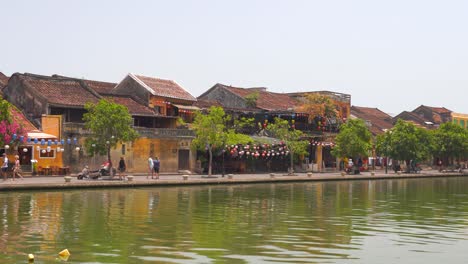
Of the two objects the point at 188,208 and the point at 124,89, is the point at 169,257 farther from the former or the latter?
the point at 124,89

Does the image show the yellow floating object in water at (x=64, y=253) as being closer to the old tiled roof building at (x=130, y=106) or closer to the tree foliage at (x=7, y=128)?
the tree foliage at (x=7, y=128)

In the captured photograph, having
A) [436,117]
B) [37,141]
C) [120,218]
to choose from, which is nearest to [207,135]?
[37,141]

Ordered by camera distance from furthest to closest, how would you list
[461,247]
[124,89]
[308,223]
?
1. [124,89]
2. [308,223]
3. [461,247]

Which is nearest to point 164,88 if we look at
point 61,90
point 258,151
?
point 258,151

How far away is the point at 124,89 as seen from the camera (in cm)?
6109

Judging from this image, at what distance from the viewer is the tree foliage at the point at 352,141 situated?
63.9 metres

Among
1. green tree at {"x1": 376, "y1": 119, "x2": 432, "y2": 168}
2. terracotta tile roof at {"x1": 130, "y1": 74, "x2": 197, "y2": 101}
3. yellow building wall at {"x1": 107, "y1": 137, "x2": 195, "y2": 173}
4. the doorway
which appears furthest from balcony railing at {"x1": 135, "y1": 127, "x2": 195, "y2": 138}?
green tree at {"x1": 376, "y1": 119, "x2": 432, "y2": 168}

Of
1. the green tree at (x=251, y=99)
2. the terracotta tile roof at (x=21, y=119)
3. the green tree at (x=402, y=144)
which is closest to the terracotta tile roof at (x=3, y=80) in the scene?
the terracotta tile roof at (x=21, y=119)

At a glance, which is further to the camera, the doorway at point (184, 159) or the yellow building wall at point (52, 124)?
the doorway at point (184, 159)

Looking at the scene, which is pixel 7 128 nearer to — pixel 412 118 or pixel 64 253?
pixel 64 253

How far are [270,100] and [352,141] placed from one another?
15.0 meters

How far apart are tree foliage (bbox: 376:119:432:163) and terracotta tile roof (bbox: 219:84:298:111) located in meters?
10.5

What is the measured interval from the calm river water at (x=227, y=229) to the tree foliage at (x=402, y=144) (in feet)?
122

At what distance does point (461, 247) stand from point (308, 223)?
572cm
